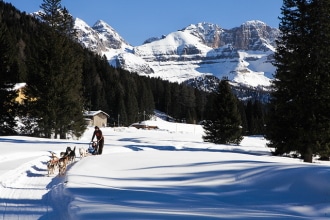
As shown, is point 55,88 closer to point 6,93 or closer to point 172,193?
point 6,93

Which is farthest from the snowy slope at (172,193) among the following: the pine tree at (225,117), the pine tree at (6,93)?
the pine tree at (225,117)

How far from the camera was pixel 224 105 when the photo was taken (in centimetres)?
4528

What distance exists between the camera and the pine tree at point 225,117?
148 ft

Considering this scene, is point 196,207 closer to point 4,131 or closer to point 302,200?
point 302,200

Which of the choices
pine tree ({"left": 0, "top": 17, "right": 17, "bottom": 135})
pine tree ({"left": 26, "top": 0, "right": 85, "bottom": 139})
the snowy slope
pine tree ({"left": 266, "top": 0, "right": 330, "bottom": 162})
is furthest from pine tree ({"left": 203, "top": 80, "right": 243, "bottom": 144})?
the snowy slope

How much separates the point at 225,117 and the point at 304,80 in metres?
21.3

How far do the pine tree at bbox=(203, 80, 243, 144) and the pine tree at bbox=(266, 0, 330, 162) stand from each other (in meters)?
19.3

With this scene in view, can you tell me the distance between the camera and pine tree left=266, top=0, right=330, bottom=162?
23234 mm

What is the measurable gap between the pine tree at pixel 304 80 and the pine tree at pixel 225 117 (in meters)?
19.3

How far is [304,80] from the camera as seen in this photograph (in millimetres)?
23594

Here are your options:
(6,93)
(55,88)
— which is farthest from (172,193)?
(6,93)

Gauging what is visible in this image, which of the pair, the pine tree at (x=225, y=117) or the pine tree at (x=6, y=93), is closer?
the pine tree at (x=6, y=93)

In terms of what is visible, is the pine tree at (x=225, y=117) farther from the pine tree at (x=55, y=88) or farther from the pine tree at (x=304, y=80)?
the pine tree at (x=304, y=80)

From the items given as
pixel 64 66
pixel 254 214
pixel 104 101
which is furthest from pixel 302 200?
pixel 104 101
